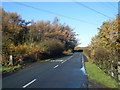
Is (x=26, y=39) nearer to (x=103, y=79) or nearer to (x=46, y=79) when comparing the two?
(x=46, y=79)

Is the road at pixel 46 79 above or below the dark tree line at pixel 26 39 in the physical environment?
below

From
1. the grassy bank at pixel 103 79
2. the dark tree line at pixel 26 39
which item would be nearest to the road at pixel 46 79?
the grassy bank at pixel 103 79

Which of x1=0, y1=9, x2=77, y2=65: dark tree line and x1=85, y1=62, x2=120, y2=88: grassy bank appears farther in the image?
x1=0, y1=9, x2=77, y2=65: dark tree line

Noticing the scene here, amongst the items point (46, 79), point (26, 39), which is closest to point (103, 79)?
point (46, 79)

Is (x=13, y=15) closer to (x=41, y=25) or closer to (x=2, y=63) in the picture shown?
(x=41, y=25)

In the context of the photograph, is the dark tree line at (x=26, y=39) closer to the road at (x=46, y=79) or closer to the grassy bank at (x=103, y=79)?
the road at (x=46, y=79)

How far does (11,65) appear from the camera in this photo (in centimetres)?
2055

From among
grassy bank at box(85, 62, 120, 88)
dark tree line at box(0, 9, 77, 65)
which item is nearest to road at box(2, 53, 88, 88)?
grassy bank at box(85, 62, 120, 88)

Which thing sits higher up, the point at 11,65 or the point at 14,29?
Result: the point at 14,29

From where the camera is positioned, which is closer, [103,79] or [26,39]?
[103,79]

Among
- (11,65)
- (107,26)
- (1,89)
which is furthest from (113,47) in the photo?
→ (11,65)

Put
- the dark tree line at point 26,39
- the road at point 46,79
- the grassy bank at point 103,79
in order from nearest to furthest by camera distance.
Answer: the grassy bank at point 103,79, the road at point 46,79, the dark tree line at point 26,39

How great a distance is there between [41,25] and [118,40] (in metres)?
36.0

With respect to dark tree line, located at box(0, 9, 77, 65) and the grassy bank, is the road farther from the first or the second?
dark tree line, located at box(0, 9, 77, 65)
